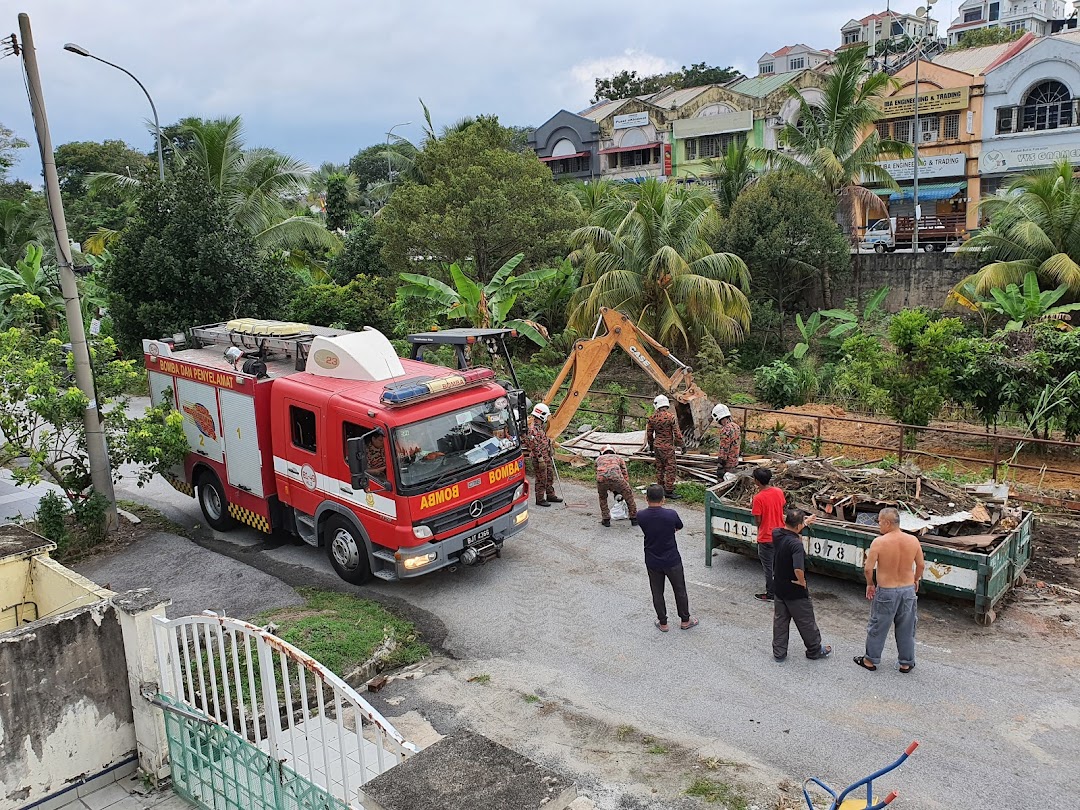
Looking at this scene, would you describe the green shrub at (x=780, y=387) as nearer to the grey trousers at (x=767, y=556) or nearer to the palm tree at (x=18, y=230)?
the grey trousers at (x=767, y=556)

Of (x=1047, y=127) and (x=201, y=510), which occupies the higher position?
(x=1047, y=127)

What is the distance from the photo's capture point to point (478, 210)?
2194cm

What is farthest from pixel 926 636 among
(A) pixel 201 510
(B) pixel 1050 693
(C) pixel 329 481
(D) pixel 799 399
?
(D) pixel 799 399

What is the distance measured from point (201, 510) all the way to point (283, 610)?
445cm

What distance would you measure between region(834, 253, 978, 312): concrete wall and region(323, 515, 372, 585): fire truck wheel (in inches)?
878

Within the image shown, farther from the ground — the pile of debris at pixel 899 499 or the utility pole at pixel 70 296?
the utility pole at pixel 70 296

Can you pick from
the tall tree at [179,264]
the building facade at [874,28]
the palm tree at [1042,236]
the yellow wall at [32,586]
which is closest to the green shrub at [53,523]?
the yellow wall at [32,586]

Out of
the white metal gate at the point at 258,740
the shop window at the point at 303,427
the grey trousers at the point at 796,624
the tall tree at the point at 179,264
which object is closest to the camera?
the white metal gate at the point at 258,740

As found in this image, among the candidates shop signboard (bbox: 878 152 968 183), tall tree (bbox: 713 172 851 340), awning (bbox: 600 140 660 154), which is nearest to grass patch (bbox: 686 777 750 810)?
tall tree (bbox: 713 172 851 340)

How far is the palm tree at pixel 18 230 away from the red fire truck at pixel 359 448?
26.8 metres

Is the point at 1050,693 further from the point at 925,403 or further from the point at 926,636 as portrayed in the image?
the point at 925,403

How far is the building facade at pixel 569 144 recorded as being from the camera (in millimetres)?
54594

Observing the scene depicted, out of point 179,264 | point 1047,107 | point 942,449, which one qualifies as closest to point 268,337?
point 179,264

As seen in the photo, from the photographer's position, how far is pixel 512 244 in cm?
2323
